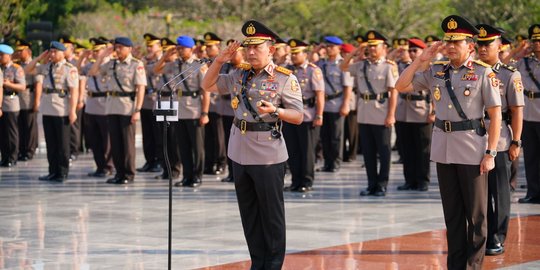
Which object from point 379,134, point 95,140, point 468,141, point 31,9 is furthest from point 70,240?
point 31,9

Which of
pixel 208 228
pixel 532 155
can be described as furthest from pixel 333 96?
pixel 208 228

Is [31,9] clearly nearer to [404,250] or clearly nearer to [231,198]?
[231,198]

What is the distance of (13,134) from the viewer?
64.2 feet

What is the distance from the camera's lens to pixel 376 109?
15438 mm

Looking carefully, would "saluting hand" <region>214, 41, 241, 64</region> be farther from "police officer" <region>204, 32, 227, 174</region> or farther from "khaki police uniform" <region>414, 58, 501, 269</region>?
"police officer" <region>204, 32, 227, 174</region>

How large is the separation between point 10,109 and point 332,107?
518 centimetres

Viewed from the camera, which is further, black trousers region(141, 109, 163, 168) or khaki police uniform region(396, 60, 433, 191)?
black trousers region(141, 109, 163, 168)

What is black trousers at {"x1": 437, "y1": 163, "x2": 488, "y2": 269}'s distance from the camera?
942cm

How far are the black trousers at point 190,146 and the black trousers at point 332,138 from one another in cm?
287

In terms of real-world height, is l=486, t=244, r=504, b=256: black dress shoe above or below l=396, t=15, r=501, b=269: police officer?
below

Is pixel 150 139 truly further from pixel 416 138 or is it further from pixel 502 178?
pixel 502 178

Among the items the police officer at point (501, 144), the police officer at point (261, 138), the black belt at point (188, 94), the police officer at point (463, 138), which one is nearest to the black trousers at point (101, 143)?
the black belt at point (188, 94)

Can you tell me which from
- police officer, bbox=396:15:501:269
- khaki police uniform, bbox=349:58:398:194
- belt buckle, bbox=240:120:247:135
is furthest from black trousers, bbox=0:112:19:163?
police officer, bbox=396:15:501:269

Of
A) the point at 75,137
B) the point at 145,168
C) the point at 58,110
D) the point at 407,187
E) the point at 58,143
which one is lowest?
the point at 145,168
